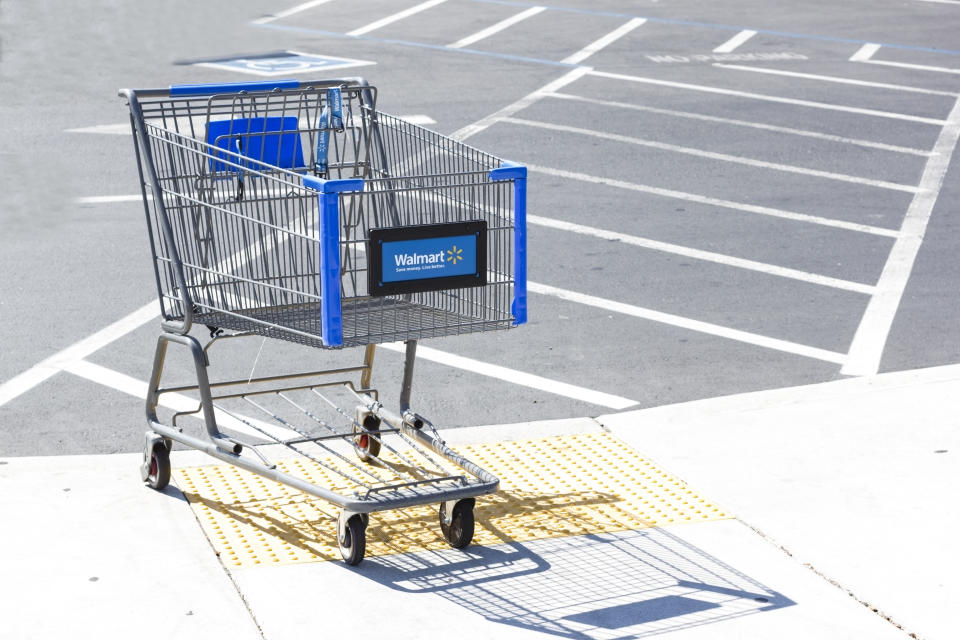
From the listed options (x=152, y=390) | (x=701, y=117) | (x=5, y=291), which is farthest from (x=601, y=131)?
(x=152, y=390)

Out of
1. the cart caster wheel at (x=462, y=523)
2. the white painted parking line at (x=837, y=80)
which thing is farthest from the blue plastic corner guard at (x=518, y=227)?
the white painted parking line at (x=837, y=80)

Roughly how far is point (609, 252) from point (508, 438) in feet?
9.45

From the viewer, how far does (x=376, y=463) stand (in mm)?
5414

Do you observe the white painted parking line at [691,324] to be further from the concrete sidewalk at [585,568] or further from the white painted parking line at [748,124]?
the white painted parking line at [748,124]

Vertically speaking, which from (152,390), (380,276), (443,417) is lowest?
(443,417)

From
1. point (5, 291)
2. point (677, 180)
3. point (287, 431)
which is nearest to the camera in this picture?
point (287, 431)

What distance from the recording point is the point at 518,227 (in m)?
4.59

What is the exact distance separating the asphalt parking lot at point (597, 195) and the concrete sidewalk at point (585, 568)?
807mm

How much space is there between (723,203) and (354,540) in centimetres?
564

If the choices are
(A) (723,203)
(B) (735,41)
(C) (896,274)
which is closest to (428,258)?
(C) (896,274)

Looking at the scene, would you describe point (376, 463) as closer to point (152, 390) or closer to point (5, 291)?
point (152, 390)

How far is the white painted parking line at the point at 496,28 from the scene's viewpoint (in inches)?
614

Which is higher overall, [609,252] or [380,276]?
[380,276]

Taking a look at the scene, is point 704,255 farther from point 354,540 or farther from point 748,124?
point 354,540
